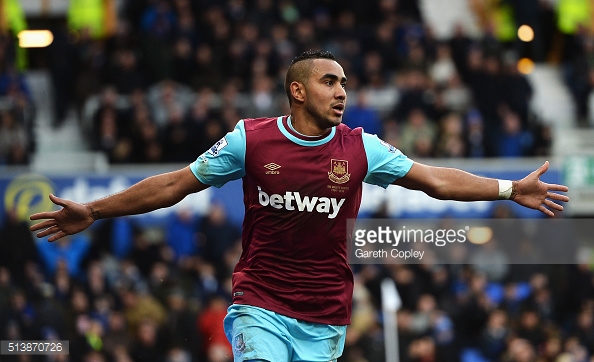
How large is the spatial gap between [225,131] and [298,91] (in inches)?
384

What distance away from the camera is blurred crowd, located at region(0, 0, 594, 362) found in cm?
1370

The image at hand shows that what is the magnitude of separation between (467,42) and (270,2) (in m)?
3.32

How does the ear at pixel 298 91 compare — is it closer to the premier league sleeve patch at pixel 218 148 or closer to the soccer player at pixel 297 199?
the soccer player at pixel 297 199

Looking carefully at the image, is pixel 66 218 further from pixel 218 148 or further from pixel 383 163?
pixel 383 163

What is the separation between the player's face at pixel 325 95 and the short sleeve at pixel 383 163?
27cm

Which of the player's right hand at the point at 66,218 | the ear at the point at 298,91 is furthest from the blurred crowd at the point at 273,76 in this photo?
the player's right hand at the point at 66,218

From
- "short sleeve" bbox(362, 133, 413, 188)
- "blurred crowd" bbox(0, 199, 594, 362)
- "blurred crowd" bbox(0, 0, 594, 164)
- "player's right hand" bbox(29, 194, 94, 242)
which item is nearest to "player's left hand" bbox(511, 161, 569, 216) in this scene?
"short sleeve" bbox(362, 133, 413, 188)

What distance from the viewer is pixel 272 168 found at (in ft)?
22.8

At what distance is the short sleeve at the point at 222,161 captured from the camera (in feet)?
22.9

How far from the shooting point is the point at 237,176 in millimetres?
7086

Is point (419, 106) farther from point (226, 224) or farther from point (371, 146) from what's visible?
point (371, 146)

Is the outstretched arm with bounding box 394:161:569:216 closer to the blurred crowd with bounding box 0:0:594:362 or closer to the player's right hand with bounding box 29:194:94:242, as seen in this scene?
the player's right hand with bounding box 29:194:94:242

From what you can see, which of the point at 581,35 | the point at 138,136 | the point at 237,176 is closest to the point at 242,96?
the point at 138,136

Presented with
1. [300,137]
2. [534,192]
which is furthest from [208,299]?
[534,192]
